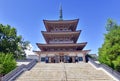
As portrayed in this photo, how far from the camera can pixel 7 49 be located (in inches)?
1358

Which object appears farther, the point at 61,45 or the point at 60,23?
the point at 60,23

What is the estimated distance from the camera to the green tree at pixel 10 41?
34.4 m

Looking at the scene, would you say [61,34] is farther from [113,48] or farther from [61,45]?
[113,48]

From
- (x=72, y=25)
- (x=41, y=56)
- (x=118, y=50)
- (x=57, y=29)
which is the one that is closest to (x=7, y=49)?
(x=41, y=56)

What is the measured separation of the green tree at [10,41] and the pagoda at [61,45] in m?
3.52

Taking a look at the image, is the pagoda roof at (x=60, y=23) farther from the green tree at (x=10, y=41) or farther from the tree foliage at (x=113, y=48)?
the tree foliage at (x=113, y=48)

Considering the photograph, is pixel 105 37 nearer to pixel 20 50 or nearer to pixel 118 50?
pixel 118 50

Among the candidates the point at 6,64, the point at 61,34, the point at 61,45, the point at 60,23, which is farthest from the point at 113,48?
the point at 60,23

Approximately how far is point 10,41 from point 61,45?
27.4ft

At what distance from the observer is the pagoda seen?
35656 mm

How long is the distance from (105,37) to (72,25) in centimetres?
1643

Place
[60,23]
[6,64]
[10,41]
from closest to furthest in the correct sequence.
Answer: [6,64] → [10,41] → [60,23]

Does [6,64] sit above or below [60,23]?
below

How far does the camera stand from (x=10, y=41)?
35375mm
